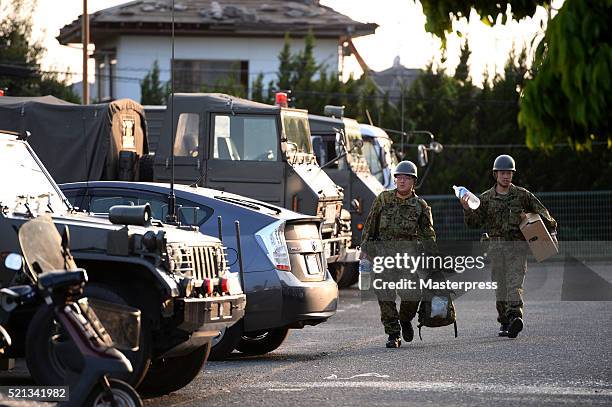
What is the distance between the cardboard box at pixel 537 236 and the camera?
16359mm

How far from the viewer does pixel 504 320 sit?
16.2 m

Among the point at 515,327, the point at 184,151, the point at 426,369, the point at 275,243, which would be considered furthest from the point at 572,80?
the point at 184,151

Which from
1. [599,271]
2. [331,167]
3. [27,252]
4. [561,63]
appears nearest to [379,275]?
[27,252]

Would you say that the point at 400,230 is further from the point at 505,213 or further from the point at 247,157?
the point at 247,157

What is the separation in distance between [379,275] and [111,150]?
6903 mm

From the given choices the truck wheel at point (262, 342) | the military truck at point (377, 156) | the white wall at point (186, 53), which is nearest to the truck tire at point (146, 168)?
the military truck at point (377, 156)

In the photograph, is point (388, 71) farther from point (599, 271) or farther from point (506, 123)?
point (599, 271)

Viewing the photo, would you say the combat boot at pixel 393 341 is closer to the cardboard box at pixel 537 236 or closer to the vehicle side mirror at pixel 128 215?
the cardboard box at pixel 537 236

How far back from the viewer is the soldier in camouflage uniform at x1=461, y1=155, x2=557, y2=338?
16422mm

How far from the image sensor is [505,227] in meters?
16.5

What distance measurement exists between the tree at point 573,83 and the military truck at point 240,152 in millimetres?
13033

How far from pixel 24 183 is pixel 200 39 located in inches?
1458

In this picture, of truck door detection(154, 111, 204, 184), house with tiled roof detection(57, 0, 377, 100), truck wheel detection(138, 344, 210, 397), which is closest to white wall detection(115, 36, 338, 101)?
house with tiled roof detection(57, 0, 377, 100)

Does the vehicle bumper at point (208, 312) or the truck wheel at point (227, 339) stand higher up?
the vehicle bumper at point (208, 312)
